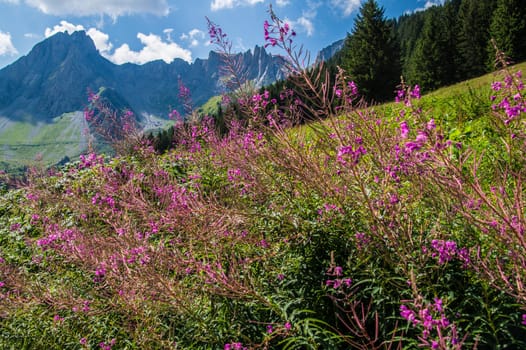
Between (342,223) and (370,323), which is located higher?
(342,223)

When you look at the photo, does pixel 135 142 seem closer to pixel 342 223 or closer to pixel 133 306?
pixel 133 306

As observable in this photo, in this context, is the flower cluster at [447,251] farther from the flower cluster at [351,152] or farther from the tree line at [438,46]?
the tree line at [438,46]

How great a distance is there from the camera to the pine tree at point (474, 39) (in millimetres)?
50594

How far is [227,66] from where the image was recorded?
9.73 ft

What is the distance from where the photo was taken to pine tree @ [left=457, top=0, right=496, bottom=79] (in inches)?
1992

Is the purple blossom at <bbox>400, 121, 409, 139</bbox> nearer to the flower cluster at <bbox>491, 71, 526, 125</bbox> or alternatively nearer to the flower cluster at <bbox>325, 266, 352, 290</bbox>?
the flower cluster at <bbox>491, 71, 526, 125</bbox>

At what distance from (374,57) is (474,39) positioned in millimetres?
23960

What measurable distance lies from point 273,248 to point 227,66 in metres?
1.76

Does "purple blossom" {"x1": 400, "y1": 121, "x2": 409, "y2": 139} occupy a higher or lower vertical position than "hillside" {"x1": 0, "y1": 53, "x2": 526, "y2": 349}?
higher

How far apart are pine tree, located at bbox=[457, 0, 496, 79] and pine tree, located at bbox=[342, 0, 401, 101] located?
18.3 m

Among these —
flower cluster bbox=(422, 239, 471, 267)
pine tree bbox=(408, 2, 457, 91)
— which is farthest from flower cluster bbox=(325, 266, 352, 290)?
pine tree bbox=(408, 2, 457, 91)

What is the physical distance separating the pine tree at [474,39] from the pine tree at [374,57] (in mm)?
18302

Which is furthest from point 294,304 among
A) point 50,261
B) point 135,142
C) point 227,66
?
point 135,142

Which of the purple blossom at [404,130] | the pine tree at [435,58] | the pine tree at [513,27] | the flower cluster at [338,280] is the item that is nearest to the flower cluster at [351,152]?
the purple blossom at [404,130]
